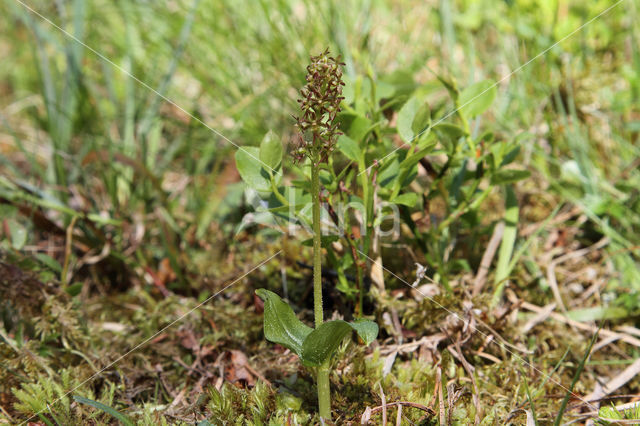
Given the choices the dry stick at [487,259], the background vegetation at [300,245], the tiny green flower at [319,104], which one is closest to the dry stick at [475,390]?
the background vegetation at [300,245]

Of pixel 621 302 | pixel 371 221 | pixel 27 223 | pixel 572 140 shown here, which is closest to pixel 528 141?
pixel 572 140

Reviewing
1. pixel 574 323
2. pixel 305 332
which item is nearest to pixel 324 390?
pixel 305 332

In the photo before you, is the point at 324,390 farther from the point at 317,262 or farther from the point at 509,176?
the point at 509,176

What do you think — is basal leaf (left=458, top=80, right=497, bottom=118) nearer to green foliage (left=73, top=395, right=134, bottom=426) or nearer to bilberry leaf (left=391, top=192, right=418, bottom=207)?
bilberry leaf (left=391, top=192, right=418, bottom=207)

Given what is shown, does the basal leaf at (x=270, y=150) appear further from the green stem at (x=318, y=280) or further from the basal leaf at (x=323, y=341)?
the basal leaf at (x=323, y=341)

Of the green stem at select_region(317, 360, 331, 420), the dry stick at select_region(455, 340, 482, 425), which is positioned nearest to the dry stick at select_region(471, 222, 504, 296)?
the dry stick at select_region(455, 340, 482, 425)
